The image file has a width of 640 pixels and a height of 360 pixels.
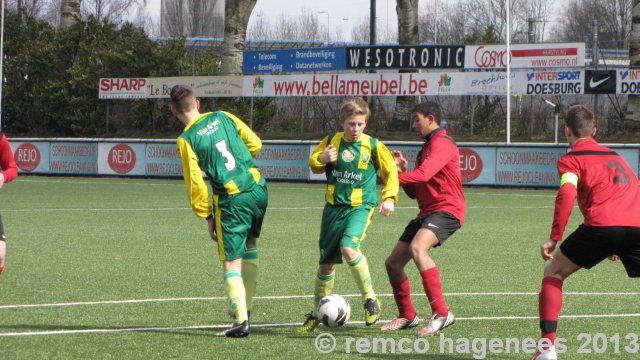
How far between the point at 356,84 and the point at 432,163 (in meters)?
29.5

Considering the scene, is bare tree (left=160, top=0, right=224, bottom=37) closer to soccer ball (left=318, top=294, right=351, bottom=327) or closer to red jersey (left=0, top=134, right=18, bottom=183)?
red jersey (left=0, top=134, right=18, bottom=183)

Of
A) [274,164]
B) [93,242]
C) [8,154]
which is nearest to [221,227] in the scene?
[8,154]

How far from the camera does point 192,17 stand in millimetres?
101688

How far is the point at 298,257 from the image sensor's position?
44.3ft

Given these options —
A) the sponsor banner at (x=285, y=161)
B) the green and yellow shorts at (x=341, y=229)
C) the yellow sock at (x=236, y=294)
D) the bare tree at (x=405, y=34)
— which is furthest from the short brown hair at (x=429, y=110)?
the bare tree at (x=405, y=34)

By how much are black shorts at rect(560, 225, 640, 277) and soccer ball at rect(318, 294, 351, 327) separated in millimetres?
1879

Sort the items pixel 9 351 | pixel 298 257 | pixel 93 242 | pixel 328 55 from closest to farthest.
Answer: pixel 9 351, pixel 298 257, pixel 93 242, pixel 328 55

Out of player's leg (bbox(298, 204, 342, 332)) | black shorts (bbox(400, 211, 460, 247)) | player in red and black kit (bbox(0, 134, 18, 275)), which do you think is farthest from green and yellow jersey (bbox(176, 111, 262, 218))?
player in red and black kit (bbox(0, 134, 18, 275))

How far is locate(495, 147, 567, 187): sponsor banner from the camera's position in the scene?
92.1 ft

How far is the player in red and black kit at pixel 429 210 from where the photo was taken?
8055 mm

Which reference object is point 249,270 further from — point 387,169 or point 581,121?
point 581,121

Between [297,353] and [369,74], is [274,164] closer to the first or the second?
[369,74]

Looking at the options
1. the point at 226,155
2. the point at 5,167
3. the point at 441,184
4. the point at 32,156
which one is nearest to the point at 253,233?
the point at 226,155

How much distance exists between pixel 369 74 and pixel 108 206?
16240 mm
